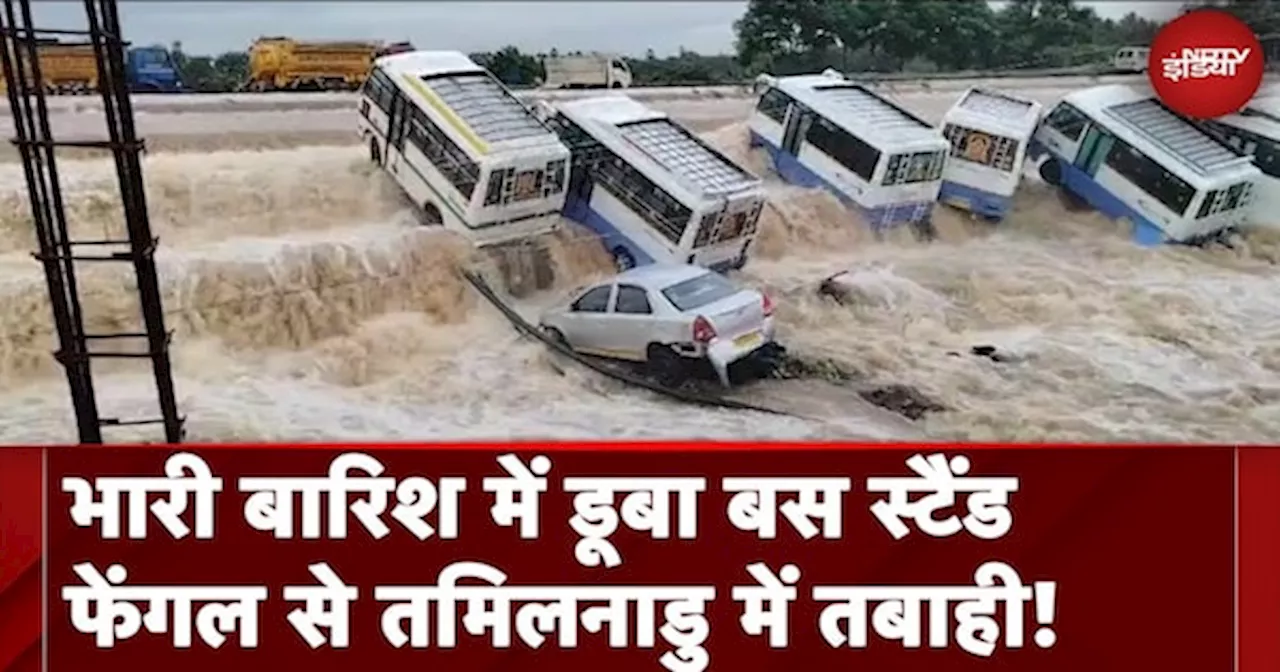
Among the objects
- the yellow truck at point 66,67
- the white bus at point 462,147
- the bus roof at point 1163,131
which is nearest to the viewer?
the yellow truck at point 66,67

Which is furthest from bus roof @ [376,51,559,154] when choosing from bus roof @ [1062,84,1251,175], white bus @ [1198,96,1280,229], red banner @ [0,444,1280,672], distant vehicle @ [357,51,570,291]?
white bus @ [1198,96,1280,229]

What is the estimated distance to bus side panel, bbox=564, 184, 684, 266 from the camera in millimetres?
2676

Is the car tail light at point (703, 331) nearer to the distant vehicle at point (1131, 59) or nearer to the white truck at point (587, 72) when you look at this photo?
the white truck at point (587, 72)

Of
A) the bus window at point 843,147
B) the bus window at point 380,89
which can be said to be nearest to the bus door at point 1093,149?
the bus window at point 843,147

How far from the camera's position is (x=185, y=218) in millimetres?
2592

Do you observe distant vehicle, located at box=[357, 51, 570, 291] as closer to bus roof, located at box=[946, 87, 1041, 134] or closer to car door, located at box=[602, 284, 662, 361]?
car door, located at box=[602, 284, 662, 361]

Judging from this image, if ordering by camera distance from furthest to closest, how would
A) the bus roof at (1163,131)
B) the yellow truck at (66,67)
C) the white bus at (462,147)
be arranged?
the bus roof at (1163,131) → the white bus at (462,147) → the yellow truck at (66,67)

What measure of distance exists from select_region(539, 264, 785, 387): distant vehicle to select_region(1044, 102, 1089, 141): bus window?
640 millimetres

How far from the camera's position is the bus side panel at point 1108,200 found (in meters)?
2.77

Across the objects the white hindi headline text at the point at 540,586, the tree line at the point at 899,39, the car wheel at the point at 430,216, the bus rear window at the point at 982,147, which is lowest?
the white hindi headline text at the point at 540,586

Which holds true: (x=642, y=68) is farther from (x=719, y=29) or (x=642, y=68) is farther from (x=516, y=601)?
(x=516, y=601)

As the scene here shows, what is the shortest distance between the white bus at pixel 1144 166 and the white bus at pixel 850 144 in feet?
0.70

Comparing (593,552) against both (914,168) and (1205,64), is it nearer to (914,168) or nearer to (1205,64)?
(914,168)

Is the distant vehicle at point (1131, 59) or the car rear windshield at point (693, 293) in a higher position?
the distant vehicle at point (1131, 59)
